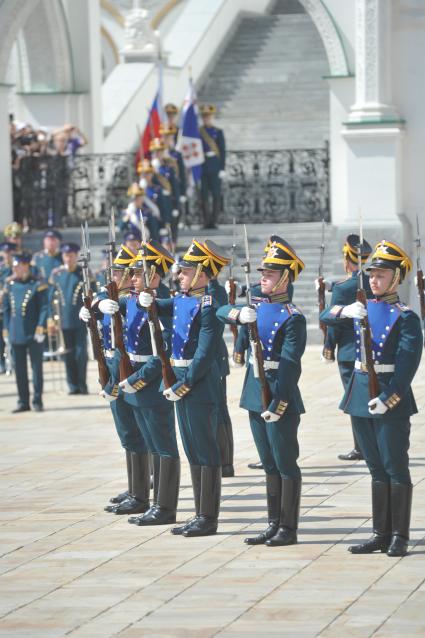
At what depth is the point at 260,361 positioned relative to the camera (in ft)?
31.9

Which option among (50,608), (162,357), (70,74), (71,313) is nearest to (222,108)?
(70,74)

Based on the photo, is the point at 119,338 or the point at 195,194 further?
the point at 195,194

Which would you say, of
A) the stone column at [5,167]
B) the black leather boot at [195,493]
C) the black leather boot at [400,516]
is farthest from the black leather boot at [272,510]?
the stone column at [5,167]

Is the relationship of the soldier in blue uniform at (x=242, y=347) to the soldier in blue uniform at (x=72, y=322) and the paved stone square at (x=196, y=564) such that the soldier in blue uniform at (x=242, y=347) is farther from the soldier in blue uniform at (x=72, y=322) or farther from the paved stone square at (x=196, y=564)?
the soldier in blue uniform at (x=72, y=322)

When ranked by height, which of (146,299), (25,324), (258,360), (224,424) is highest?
(146,299)

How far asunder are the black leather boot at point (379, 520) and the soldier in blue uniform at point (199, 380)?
1.12 m

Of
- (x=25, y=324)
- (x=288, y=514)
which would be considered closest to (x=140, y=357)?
(x=288, y=514)

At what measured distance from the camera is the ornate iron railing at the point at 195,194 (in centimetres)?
2528

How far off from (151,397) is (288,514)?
137cm

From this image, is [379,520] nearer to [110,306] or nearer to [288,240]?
[110,306]

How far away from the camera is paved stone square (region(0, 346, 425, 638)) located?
8.14 m

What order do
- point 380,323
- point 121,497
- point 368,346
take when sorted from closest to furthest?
point 368,346 → point 380,323 → point 121,497

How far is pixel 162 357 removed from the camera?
33.8 ft

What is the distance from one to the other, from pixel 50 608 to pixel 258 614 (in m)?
1.09
